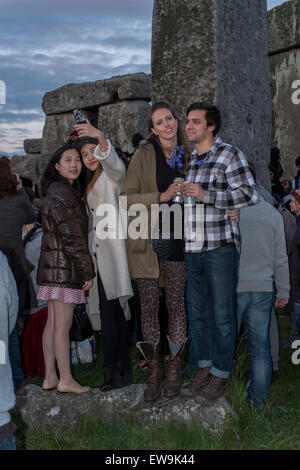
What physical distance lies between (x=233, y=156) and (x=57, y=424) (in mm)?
2021

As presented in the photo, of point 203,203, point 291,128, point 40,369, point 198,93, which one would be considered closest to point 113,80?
point 291,128

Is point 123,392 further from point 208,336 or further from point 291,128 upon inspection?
point 291,128

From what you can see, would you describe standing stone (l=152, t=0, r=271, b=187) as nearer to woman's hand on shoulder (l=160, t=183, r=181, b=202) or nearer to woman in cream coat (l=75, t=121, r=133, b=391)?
woman in cream coat (l=75, t=121, r=133, b=391)

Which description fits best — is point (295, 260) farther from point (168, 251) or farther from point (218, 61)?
point (218, 61)

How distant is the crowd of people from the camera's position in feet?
11.1

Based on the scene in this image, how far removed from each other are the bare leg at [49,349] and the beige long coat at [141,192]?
686 mm

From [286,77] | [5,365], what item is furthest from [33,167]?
[5,365]

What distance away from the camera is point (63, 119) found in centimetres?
→ 995

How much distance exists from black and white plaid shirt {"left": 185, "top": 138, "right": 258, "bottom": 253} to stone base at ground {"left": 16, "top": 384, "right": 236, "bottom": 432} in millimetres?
944

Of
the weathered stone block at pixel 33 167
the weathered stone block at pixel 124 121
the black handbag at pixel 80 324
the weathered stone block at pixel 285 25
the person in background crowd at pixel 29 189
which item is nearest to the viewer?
the black handbag at pixel 80 324

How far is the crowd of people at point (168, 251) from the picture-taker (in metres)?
3.40

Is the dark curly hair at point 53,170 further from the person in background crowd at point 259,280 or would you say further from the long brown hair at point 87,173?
the person in background crowd at point 259,280

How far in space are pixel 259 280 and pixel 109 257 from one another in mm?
924

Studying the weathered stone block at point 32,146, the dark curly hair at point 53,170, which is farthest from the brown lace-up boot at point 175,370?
the weathered stone block at point 32,146
